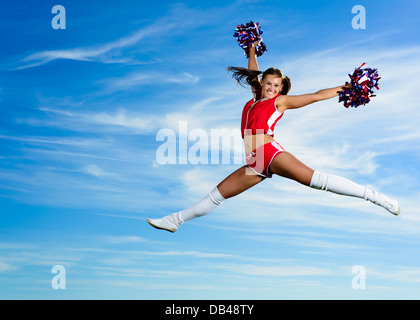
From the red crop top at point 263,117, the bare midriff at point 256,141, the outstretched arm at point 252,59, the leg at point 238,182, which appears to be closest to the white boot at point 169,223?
the leg at point 238,182

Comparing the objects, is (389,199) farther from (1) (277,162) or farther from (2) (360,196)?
(1) (277,162)

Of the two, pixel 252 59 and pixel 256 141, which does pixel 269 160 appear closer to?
pixel 256 141

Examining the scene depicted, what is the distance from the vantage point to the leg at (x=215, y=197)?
675cm

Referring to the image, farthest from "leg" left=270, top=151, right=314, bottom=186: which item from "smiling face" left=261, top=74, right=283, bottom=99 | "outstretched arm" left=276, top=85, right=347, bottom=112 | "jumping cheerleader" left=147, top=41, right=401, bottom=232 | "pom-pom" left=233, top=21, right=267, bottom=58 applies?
"pom-pom" left=233, top=21, right=267, bottom=58

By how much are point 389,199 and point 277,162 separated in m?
1.56

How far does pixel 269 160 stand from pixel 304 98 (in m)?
0.89

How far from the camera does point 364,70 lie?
650 cm

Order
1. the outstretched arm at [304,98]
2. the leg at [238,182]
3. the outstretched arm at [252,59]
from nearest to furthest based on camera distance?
the outstretched arm at [304,98] → the leg at [238,182] → the outstretched arm at [252,59]

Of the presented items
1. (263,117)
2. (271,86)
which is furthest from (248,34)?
(263,117)

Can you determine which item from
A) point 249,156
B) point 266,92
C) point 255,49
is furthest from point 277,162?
point 255,49

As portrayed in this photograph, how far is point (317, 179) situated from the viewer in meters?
6.34

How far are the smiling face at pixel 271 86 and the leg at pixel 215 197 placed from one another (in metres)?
1.02

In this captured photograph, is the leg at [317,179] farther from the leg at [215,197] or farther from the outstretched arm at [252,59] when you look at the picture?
the outstretched arm at [252,59]

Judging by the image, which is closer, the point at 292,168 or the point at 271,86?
the point at 292,168
